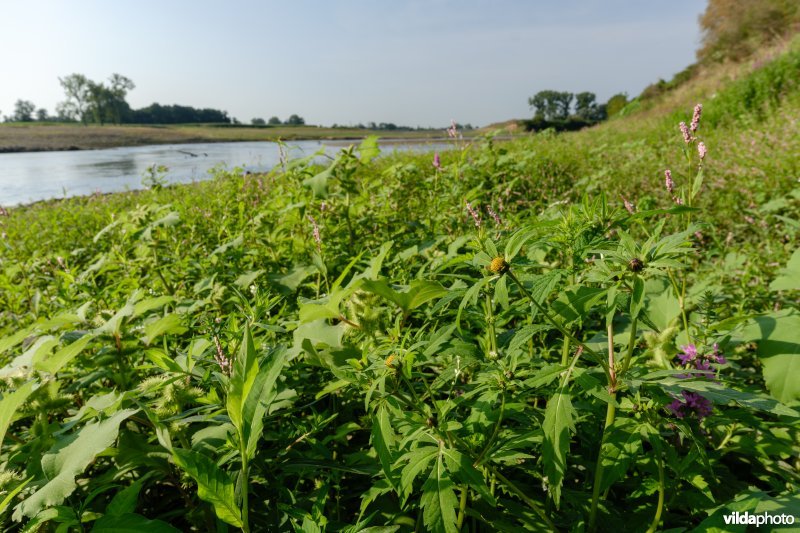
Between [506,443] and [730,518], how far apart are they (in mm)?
464

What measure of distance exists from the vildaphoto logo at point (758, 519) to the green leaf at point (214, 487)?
1004 mm

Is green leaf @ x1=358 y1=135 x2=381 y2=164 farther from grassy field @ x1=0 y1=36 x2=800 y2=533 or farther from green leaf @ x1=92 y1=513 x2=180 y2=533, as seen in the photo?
green leaf @ x1=92 y1=513 x2=180 y2=533

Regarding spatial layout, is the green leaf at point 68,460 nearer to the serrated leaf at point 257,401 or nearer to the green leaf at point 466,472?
the serrated leaf at point 257,401

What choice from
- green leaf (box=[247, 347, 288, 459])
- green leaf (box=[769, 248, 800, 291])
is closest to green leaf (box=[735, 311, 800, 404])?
green leaf (box=[769, 248, 800, 291])

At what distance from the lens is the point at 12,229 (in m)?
4.36

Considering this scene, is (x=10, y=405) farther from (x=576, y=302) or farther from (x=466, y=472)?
(x=576, y=302)

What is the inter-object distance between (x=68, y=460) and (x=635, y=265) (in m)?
1.35

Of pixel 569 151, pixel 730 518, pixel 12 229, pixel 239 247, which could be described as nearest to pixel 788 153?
pixel 569 151

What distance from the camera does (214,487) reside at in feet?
2.82

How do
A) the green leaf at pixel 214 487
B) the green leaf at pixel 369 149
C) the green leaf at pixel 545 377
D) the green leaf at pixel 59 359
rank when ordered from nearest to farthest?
the green leaf at pixel 214 487 < the green leaf at pixel 545 377 < the green leaf at pixel 59 359 < the green leaf at pixel 369 149

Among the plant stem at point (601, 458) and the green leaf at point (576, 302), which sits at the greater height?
the green leaf at point (576, 302)

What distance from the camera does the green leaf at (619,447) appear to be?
996 mm

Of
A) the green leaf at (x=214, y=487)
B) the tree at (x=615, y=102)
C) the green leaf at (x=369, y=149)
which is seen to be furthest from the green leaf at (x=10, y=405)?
the tree at (x=615, y=102)

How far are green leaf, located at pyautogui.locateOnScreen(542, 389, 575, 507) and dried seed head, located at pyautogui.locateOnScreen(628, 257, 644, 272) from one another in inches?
11.9
